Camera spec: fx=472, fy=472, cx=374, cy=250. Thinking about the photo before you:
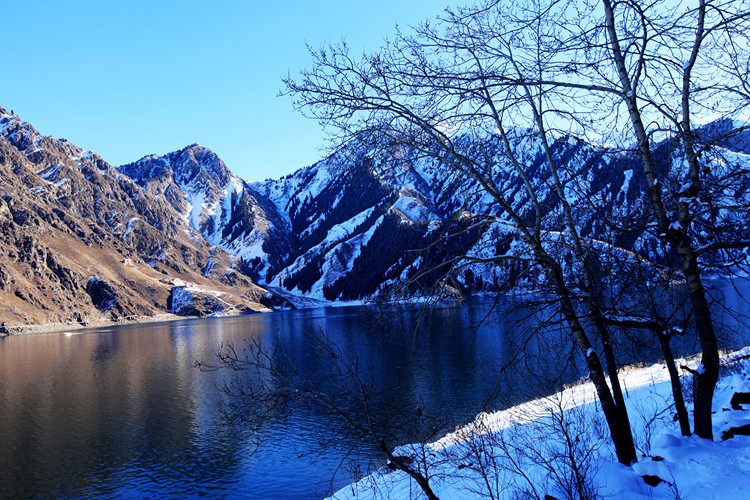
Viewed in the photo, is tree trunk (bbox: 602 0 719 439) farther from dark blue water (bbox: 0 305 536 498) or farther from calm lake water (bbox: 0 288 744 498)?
dark blue water (bbox: 0 305 536 498)

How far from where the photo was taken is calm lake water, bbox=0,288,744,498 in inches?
619

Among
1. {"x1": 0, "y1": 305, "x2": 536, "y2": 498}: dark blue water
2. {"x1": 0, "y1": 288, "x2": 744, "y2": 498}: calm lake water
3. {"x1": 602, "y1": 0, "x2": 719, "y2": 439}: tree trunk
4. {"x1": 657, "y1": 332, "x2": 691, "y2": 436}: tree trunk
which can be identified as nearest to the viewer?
{"x1": 602, "y1": 0, "x2": 719, "y2": 439}: tree trunk

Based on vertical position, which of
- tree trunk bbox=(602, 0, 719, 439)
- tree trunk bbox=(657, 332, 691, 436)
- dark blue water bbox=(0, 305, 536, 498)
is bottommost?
dark blue water bbox=(0, 305, 536, 498)

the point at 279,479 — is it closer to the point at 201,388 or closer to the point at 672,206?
the point at 672,206

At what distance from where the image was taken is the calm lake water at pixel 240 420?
1572 centimetres

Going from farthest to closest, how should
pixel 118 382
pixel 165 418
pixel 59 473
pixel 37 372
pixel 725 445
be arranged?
pixel 37 372 → pixel 118 382 → pixel 165 418 → pixel 59 473 → pixel 725 445

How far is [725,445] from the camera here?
6.55 m

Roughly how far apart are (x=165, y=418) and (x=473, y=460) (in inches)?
1132

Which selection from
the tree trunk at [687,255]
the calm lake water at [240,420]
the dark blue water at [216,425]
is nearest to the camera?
the tree trunk at [687,255]

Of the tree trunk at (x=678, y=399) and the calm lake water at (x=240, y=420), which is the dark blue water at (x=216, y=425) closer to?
the calm lake water at (x=240, y=420)

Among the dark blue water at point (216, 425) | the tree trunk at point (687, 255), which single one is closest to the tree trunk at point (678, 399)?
the tree trunk at point (687, 255)

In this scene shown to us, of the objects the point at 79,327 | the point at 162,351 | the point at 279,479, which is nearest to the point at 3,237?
the point at 79,327

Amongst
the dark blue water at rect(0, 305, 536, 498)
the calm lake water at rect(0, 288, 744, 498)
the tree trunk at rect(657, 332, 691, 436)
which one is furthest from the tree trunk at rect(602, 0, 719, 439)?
the dark blue water at rect(0, 305, 536, 498)

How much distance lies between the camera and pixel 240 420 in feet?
48.8
